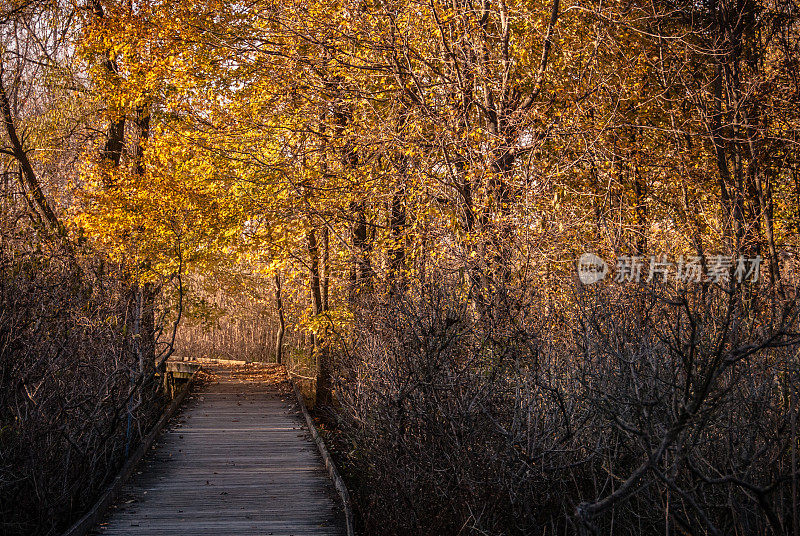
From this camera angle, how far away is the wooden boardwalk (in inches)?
302

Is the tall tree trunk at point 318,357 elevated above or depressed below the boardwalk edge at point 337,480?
above

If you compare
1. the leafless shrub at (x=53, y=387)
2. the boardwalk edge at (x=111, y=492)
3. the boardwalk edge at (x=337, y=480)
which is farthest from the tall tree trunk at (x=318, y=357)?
the leafless shrub at (x=53, y=387)

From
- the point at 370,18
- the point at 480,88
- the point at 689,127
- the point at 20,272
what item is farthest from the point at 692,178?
the point at 20,272

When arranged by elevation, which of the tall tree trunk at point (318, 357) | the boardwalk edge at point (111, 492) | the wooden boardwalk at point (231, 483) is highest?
the tall tree trunk at point (318, 357)

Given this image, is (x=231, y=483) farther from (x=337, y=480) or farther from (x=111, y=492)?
(x=111, y=492)

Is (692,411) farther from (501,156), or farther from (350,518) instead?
(501,156)

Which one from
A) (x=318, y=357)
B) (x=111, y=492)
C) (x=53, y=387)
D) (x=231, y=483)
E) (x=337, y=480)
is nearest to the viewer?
(x=53, y=387)

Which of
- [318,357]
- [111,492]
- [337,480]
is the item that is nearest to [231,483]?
[337,480]

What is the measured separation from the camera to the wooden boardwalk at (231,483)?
767cm

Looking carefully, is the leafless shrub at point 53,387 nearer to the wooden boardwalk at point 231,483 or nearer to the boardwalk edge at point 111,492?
the boardwalk edge at point 111,492

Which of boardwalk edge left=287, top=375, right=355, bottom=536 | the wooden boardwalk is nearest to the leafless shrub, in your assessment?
the wooden boardwalk

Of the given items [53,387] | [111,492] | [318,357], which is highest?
[53,387]

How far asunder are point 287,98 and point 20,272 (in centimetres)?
704

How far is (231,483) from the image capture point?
934 cm
